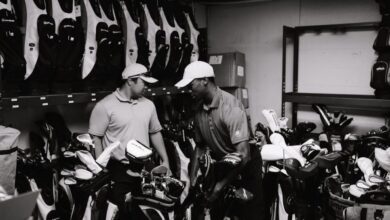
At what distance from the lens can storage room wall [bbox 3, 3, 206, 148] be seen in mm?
3674

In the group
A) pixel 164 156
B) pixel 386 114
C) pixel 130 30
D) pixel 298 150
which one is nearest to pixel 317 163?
pixel 298 150

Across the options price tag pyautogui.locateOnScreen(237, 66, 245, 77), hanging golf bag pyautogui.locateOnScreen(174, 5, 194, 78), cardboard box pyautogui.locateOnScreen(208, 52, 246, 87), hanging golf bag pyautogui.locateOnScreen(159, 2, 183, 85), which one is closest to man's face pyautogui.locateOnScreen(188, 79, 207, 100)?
hanging golf bag pyautogui.locateOnScreen(159, 2, 183, 85)

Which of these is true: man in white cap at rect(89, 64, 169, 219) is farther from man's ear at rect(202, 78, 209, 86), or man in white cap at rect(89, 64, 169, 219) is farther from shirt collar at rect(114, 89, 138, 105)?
man's ear at rect(202, 78, 209, 86)

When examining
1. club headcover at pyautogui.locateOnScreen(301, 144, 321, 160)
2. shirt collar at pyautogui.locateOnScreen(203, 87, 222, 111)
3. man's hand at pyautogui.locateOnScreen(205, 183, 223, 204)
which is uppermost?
shirt collar at pyautogui.locateOnScreen(203, 87, 222, 111)

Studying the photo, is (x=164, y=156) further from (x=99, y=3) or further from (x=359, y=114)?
(x=359, y=114)

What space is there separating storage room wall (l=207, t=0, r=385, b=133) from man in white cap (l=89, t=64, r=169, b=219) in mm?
2678

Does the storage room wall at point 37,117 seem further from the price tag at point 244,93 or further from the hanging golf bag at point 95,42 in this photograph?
the price tag at point 244,93

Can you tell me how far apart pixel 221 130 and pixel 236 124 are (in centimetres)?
20

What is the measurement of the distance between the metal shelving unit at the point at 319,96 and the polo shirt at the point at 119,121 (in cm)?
234

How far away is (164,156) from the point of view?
13.0 feet

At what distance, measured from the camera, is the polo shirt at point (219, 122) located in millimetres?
3248

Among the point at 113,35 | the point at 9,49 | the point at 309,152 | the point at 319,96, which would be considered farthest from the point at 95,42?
the point at 319,96

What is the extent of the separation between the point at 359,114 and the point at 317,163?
9.45 ft

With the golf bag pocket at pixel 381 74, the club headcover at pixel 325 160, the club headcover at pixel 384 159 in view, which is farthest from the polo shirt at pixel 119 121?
the golf bag pocket at pixel 381 74
